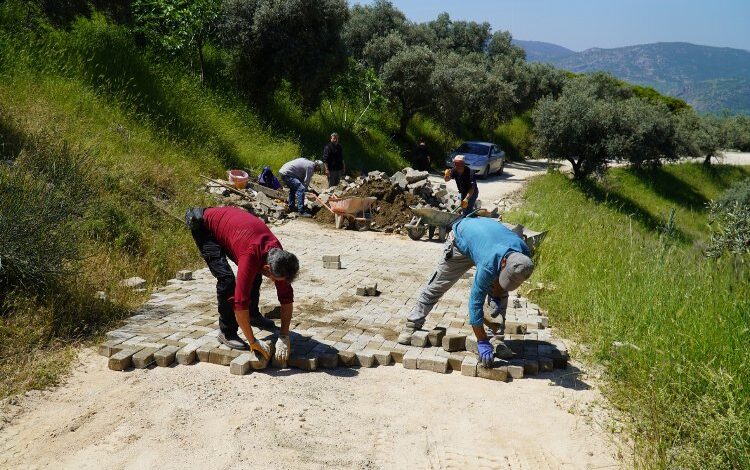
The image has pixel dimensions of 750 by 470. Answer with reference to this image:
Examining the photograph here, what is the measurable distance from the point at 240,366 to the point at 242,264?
91cm

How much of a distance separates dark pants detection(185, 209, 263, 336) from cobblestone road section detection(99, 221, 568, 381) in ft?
0.80

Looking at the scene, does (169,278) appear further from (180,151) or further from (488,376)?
(180,151)

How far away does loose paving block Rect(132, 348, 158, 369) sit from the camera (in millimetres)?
5156

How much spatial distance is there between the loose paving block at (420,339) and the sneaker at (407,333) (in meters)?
0.05

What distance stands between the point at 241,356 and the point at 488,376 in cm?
216

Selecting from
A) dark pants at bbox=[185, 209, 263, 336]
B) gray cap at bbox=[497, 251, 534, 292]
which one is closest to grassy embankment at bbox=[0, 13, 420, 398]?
dark pants at bbox=[185, 209, 263, 336]

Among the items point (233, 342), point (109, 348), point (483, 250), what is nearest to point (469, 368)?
point (483, 250)

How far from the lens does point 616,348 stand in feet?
16.8

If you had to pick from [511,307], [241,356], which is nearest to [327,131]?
[511,307]

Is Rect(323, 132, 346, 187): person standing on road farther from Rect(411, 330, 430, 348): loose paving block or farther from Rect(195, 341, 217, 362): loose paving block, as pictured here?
Rect(195, 341, 217, 362): loose paving block

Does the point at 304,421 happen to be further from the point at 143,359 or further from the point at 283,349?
the point at 143,359

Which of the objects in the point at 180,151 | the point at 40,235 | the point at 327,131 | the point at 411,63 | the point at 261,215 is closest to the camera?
the point at 40,235

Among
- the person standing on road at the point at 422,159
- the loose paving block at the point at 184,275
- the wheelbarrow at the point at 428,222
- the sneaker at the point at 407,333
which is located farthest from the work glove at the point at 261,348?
the person standing on road at the point at 422,159

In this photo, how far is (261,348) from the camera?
199 inches
